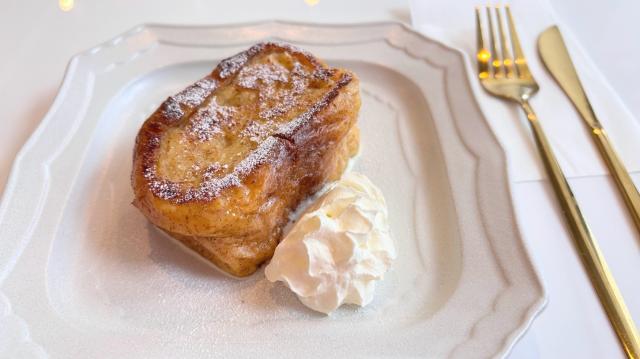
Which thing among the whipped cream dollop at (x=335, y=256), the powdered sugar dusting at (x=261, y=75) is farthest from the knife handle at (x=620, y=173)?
the powdered sugar dusting at (x=261, y=75)

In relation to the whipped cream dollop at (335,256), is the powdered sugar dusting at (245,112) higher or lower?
higher

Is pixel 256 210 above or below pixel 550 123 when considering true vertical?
above

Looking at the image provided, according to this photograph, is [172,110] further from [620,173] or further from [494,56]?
[620,173]

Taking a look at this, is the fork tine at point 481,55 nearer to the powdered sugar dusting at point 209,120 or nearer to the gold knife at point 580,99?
the gold knife at point 580,99

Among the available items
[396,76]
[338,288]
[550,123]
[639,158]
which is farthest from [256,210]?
[639,158]

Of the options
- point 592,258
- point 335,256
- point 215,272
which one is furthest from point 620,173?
point 215,272

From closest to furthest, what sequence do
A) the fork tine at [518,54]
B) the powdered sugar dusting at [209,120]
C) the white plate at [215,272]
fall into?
the white plate at [215,272]
the powdered sugar dusting at [209,120]
the fork tine at [518,54]

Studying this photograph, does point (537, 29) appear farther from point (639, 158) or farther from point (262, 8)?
point (262, 8)
